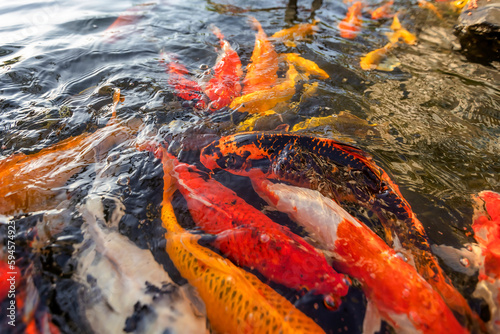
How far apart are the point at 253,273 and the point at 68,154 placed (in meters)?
2.59

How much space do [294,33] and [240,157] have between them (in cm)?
474

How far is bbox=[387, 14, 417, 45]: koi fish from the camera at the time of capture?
19.3ft

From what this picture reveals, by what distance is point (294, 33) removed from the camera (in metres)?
6.29

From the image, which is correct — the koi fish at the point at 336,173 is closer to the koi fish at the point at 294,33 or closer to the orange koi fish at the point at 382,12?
the koi fish at the point at 294,33

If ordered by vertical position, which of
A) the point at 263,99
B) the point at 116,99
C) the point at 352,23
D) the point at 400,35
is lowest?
the point at 116,99

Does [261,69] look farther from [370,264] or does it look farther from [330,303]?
[330,303]

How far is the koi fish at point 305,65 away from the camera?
4.67 metres

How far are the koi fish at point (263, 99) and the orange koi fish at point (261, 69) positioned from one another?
0.19 m

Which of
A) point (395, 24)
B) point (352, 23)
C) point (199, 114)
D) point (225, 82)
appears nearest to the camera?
point (199, 114)

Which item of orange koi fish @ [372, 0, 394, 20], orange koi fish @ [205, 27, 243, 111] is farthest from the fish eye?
orange koi fish @ [372, 0, 394, 20]

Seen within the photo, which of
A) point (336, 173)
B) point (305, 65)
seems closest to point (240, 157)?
point (336, 173)

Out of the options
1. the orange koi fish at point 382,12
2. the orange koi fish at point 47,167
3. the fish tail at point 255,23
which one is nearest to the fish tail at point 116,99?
the orange koi fish at point 47,167

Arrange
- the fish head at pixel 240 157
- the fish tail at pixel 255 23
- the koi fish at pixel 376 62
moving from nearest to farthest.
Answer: the fish head at pixel 240 157, the koi fish at pixel 376 62, the fish tail at pixel 255 23

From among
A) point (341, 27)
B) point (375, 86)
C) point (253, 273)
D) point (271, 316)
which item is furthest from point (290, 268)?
point (341, 27)
